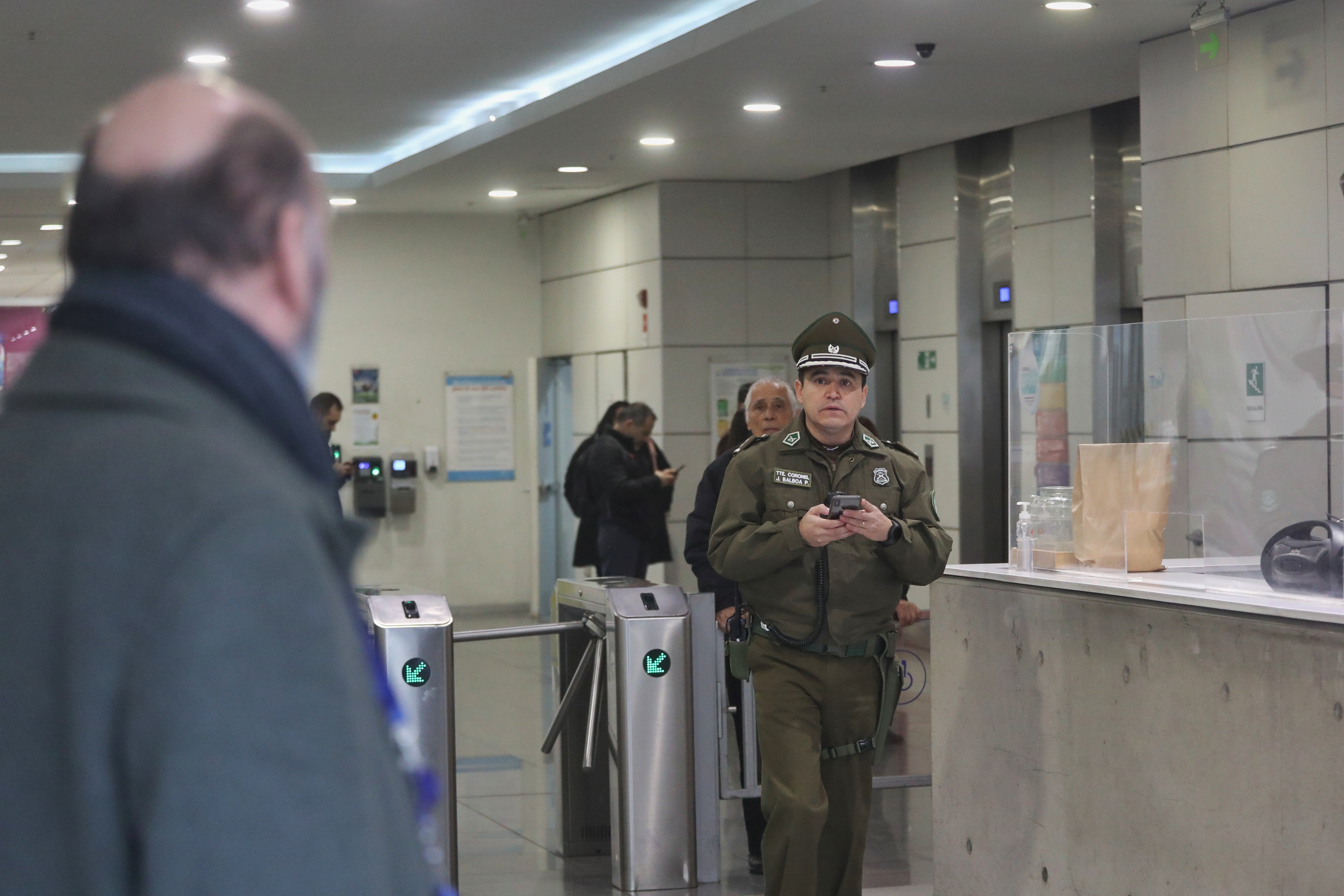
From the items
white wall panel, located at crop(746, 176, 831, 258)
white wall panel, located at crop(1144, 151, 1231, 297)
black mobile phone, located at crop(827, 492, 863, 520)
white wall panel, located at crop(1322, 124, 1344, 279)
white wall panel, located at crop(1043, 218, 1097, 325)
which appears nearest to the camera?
black mobile phone, located at crop(827, 492, 863, 520)

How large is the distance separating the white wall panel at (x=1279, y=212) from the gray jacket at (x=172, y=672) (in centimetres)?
548

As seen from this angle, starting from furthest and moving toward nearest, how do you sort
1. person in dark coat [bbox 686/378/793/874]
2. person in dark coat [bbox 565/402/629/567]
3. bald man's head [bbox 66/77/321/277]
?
person in dark coat [bbox 565/402/629/567] → person in dark coat [bbox 686/378/793/874] → bald man's head [bbox 66/77/321/277]

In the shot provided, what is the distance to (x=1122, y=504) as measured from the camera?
3.65m

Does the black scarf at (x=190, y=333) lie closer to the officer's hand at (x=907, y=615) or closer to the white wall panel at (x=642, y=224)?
the officer's hand at (x=907, y=615)

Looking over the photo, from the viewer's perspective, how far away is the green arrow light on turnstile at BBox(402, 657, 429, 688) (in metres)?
4.44

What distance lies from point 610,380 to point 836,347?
766 centimetres

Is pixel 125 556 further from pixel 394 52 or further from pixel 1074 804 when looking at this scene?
pixel 394 52

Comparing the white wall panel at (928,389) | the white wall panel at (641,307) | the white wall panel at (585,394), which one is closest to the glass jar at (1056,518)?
the white wall panel at (928,389)

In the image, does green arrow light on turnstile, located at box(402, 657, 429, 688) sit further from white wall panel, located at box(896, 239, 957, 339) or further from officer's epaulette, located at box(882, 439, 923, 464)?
white wall panel, located at box(896, 239, 957, 339)

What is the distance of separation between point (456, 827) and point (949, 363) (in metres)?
5.01

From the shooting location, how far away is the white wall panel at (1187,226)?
6.09 m

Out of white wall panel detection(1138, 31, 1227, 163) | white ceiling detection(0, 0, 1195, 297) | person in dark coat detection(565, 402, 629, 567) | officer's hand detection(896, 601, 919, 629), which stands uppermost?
white ceiling detection(0, 0, 1195, 297)

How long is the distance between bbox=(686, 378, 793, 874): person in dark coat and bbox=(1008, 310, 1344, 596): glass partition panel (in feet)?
2.88

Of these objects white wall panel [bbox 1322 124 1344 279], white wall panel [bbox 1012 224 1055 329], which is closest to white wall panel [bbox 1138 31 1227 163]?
white wall panel [bbox 1322 124 1344 279]
